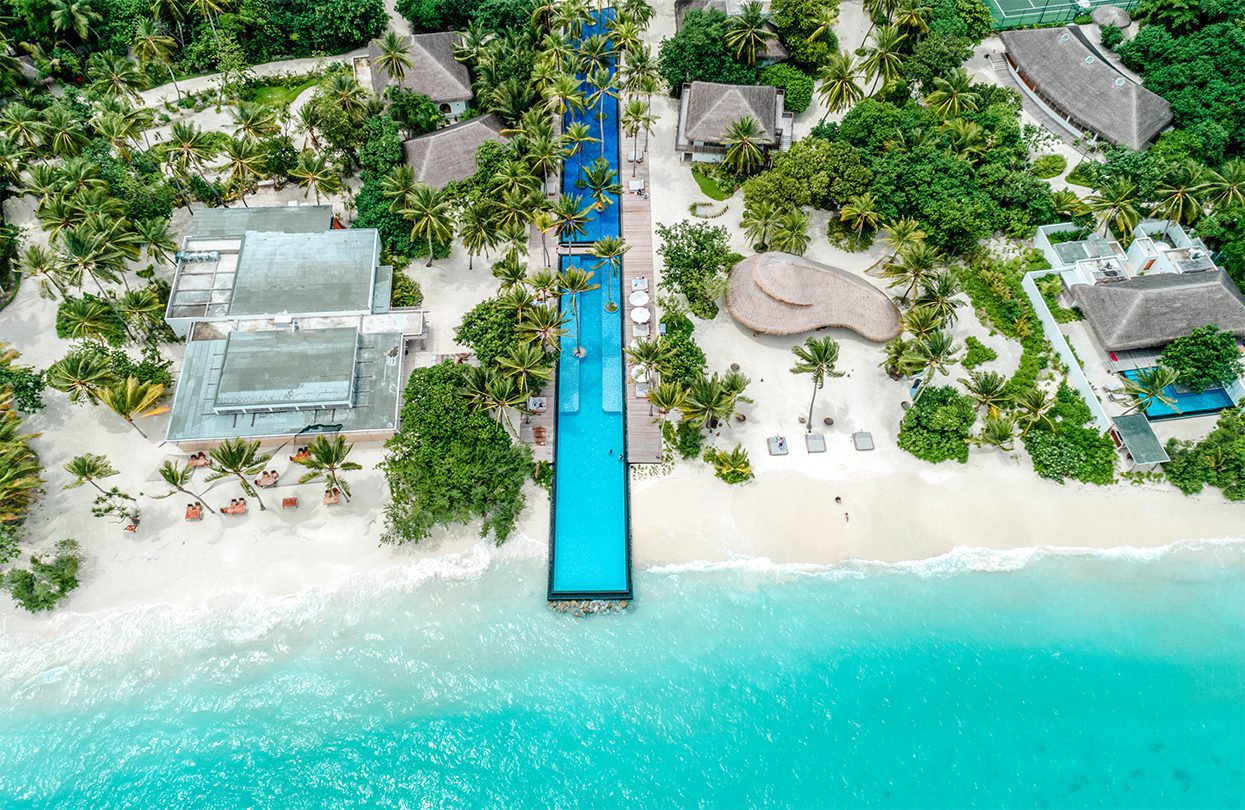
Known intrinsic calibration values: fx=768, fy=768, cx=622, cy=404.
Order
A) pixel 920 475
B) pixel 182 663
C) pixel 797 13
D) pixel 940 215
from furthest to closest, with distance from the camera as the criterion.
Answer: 1. pixel 797 13
2. pixel 940 215
3. pixel 920 475
4. pixel 182 663

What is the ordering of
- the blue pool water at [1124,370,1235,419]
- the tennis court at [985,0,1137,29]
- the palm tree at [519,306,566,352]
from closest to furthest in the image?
the palm tree at [519,306,566,352] < the blue pool water at [1124,370,1235,419] < the tennis court at [985,0,1137,29]

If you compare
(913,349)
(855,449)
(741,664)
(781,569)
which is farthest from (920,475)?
(741,664)

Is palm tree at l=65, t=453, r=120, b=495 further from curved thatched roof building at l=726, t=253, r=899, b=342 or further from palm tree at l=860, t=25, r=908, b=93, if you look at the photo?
palm tree at l=860, t=25, r=908, b=93

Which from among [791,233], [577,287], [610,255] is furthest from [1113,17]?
[577,287]

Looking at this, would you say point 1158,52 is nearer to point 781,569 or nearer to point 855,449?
point 855,449

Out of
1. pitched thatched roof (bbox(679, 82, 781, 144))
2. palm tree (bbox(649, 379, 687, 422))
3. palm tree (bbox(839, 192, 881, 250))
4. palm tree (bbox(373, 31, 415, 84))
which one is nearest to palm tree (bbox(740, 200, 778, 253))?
palm tree (bbox(839, 192, 881, 250))

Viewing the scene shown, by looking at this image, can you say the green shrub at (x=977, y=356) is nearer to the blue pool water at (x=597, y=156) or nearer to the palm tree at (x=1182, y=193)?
the palm tree at (x=1182, y=193)

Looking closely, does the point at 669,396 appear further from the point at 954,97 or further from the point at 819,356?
the point at 954,97
